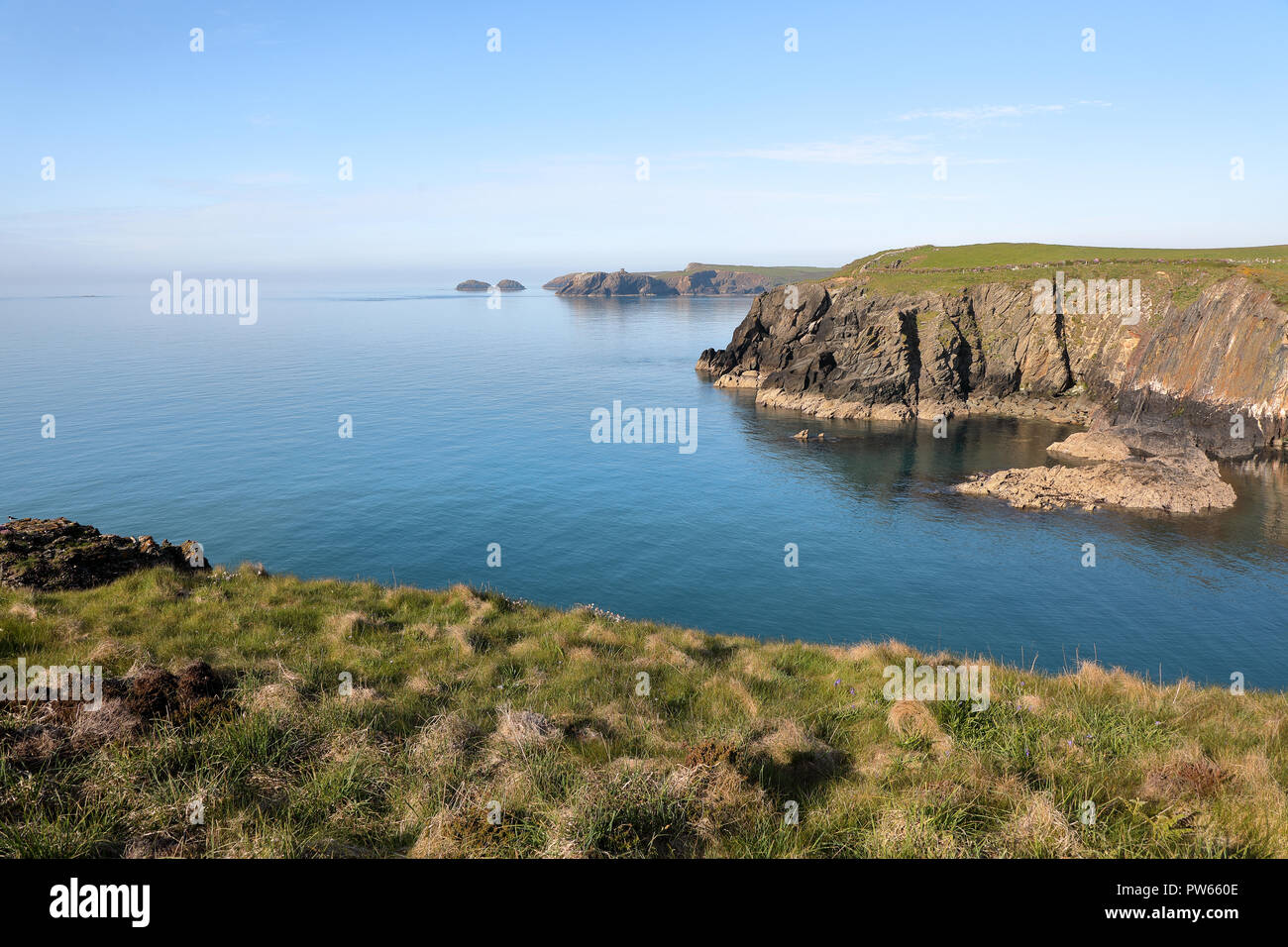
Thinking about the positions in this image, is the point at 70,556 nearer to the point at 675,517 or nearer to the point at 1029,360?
the point at 675,517

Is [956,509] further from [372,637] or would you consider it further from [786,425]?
[372,637]

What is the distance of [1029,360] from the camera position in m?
95.4

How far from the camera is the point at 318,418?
268 feet

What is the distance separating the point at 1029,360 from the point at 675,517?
69.0m

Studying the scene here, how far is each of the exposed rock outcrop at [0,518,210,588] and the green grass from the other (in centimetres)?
9682

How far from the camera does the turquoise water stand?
38469 mm

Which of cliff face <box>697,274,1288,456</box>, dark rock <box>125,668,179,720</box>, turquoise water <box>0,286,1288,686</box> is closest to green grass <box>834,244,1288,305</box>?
cliff face <box>697,274,1288,456</box>

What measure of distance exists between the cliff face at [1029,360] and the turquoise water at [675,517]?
25.4ft

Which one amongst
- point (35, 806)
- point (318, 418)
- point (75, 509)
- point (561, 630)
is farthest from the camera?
point (318, 418)

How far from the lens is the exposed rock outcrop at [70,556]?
16156mm

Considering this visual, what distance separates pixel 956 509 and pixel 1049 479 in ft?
36.3
